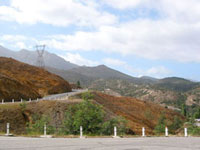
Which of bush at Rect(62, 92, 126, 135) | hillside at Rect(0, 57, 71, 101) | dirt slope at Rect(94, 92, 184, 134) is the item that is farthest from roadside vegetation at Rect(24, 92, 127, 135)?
dirt slope at Rect(94, 92, 184, 134)

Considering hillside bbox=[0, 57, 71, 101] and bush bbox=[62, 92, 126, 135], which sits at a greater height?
hillside bbox=[0, 57, 71, 101]

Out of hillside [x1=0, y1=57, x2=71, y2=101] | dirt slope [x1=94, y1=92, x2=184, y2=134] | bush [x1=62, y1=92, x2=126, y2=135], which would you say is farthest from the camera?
dirt slope [x1=94, y1=92, x2=184, y2=134]

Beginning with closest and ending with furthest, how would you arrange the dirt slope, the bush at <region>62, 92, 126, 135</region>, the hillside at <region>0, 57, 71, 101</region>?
the bush at <region>62, 92, 126, 135</region> → the hillside at <region>0, 57, 71, 101</region> → the dirt slope

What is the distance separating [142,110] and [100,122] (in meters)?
53.5

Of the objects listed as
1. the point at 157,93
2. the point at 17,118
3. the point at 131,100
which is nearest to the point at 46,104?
the point at 17,118

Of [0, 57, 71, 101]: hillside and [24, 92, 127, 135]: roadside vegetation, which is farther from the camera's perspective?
[0, 57, 71, 101]: hillside

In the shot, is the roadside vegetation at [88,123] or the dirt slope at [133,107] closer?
the roadside vegetation at [88,123]

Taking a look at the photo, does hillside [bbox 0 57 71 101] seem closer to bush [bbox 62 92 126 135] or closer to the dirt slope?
the dirt slope

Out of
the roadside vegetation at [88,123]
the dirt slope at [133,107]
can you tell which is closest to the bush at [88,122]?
the roadside vegetation at [88,123]

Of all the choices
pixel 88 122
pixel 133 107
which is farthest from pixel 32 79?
pixel 88 122

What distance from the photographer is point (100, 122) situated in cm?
2212

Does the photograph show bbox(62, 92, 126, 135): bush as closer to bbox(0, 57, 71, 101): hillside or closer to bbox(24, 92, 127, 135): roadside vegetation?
bbox(24, 92, 127, 135): roadside vegetation

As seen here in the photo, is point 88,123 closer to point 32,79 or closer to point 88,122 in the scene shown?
point 88,122

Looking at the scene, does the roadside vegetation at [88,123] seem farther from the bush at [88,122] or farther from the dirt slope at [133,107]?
the dirt slope at [133,107]
